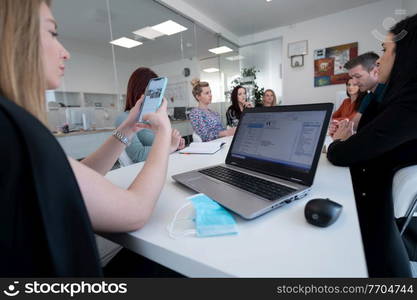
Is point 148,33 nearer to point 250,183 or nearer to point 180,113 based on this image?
point 180,113

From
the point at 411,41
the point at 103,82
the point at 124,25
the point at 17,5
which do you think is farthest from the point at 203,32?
the point at 17,5

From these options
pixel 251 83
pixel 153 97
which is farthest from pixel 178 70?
pixel 153 97

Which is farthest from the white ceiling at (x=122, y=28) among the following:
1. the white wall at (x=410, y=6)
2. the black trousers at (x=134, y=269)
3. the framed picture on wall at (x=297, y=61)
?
the white wall at (x=410, y=6)

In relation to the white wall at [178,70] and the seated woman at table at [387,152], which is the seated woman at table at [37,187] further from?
the white wall at [178,70]

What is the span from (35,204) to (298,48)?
586cm

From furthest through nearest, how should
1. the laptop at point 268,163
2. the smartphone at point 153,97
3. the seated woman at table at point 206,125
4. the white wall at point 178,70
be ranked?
the white wall at point 178,70 < the seated woman at table at point 206,125 < the smartphone at point 153,97 < the laptop at point 268,163

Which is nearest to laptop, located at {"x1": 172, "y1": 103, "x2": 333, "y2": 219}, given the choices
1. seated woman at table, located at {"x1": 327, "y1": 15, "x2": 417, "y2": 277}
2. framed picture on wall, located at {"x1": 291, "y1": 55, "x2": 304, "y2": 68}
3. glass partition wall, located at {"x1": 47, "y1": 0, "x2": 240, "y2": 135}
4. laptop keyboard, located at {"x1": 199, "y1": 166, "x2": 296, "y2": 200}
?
laptop keyboard, located at {"x1": 199, "y1": 166, "x2": 296, "y2": 200}

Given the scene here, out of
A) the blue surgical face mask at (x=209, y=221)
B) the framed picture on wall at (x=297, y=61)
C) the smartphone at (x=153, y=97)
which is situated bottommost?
the blue surgical face mask at (x=209, y=221)

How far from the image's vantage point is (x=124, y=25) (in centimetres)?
332

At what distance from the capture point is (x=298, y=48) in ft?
16.6

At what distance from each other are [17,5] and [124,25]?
3541 millimetres

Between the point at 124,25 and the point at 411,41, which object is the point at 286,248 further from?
the point at 124,25

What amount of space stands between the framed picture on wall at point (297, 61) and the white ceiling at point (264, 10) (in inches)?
30.3

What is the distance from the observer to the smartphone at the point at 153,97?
0.76 m
